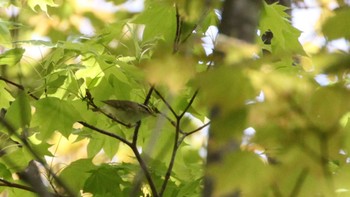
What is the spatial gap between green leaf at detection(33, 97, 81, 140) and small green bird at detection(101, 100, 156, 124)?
0.49 feet

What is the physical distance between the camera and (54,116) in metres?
1.88

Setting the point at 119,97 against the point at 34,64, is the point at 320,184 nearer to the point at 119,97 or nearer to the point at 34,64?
the point at 119,97

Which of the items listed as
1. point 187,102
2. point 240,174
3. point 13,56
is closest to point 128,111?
point 187,102

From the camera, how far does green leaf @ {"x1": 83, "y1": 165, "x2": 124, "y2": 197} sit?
192 cm

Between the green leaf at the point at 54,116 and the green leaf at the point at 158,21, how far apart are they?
32 cm

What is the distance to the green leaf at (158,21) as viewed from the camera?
190cm

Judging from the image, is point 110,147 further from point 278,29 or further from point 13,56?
point 278,29

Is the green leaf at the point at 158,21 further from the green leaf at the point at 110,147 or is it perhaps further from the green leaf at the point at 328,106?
the green leaf at the point at 328,106

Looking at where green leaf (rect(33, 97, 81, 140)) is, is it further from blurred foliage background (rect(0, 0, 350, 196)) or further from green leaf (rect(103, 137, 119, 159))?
green leaf (rect(103, 137, 119, 159))

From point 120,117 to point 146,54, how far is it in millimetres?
298

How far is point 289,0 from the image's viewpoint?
2666mm

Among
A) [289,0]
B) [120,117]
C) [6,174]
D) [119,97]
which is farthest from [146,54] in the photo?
[289,0]

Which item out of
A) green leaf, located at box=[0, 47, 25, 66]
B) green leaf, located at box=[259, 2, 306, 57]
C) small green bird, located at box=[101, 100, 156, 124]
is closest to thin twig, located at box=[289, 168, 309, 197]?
small green bird, located at box=[101, 100, 156, 124]

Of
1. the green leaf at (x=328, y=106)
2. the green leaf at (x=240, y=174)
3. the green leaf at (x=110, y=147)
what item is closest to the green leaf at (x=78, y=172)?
the green leaf at (x=110, y=147)
